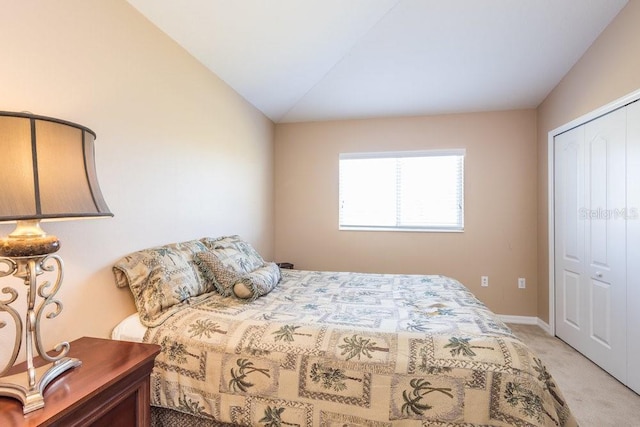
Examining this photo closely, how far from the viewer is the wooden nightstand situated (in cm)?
87

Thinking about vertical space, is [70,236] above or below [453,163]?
below

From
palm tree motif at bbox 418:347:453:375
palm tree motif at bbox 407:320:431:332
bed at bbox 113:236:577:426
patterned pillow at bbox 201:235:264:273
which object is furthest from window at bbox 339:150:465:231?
palm tree motif at bbox 418:347:453:375

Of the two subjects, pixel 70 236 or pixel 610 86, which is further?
pixel 610 86

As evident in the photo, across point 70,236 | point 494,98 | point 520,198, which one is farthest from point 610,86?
point 70,236

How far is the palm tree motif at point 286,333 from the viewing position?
4.75 ft

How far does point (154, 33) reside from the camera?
6.44ft

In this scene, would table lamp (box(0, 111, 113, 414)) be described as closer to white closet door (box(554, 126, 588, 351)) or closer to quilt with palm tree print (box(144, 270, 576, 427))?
quilt with palm tree print (box(144, 270, 576, 427))

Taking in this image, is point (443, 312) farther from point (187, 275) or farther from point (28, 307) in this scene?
point (28, 307)

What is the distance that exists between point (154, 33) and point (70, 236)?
4.33ft

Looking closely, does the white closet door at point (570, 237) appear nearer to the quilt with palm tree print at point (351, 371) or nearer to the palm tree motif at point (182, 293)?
the quilt with palm tree print at point (351, 371)

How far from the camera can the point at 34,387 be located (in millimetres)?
912

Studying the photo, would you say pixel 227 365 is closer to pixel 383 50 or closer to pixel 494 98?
pixel 383 50

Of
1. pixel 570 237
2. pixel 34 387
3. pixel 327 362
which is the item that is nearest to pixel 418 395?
pixel 327 362

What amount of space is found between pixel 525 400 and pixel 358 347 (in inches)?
25.1
